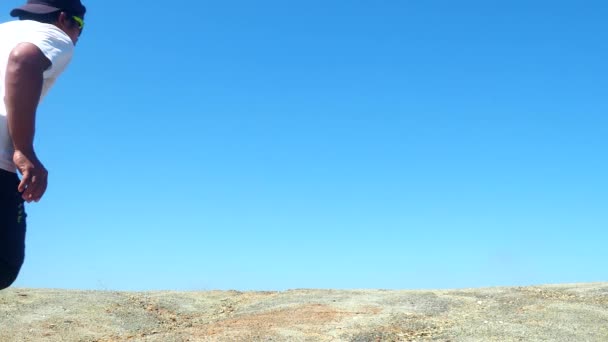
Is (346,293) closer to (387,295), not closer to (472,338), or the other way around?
(387,295)

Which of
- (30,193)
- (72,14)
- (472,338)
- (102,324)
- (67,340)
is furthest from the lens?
(102,324)

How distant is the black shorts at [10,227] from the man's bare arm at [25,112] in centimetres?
15

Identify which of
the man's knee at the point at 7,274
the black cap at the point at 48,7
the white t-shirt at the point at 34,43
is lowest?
the man's knee at the point at 7,274

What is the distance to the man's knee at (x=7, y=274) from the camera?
3.72 meters

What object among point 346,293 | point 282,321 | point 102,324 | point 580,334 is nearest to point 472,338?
point 580,334

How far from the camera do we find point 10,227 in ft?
12.2

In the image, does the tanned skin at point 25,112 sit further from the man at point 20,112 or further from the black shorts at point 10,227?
the black shorts at point 10,227

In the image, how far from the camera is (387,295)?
18203 mm

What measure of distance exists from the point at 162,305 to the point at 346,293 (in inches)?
189

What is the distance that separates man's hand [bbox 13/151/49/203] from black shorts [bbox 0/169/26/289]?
127 mm

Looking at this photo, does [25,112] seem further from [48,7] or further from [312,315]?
[312,315]

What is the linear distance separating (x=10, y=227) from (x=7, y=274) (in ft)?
0.88

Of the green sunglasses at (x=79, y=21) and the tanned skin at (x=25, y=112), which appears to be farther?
the green sunglasses at (x=79, y=21)

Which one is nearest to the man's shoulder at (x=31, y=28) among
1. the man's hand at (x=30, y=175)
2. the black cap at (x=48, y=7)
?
the black cap at (x=48, y=7)
